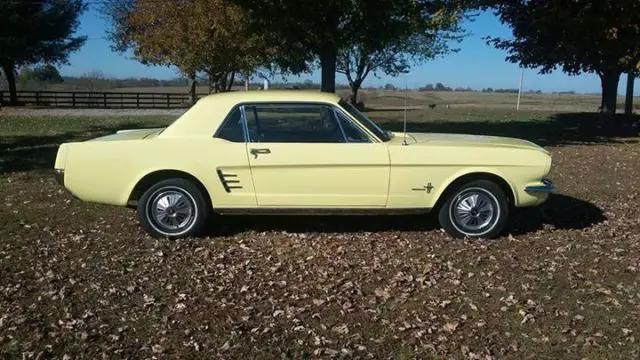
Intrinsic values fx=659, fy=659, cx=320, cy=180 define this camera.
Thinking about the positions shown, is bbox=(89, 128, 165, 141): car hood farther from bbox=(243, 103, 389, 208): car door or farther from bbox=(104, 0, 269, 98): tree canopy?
bbox=(104, 0, 269, 98): tree canopy

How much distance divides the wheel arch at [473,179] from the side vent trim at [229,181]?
1.97 meters

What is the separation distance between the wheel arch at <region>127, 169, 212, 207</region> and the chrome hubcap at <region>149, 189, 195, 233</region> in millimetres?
130

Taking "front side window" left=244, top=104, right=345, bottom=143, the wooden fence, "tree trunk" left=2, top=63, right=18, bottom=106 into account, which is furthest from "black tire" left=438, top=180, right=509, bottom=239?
"tree trunk" left=2, top=63, right=18, bottom=106

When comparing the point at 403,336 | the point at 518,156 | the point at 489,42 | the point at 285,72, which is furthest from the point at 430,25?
the point at 285,72

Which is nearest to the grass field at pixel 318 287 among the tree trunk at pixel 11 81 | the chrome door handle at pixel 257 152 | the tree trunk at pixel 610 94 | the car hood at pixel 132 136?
the chrome door handle at pixel 257 152

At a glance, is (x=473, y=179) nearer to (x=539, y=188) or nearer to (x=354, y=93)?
(x=539, y=188)

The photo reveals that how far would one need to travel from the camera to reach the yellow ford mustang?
20.6 ft

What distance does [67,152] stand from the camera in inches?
251

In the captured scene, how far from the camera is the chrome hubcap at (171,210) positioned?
252 inches

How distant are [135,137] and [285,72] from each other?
33640mm

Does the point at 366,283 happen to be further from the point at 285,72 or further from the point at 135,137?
the point at 285,72

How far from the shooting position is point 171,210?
21.1ft

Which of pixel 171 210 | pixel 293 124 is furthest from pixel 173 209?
pixel 293 124

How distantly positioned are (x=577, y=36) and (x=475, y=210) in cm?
1303
